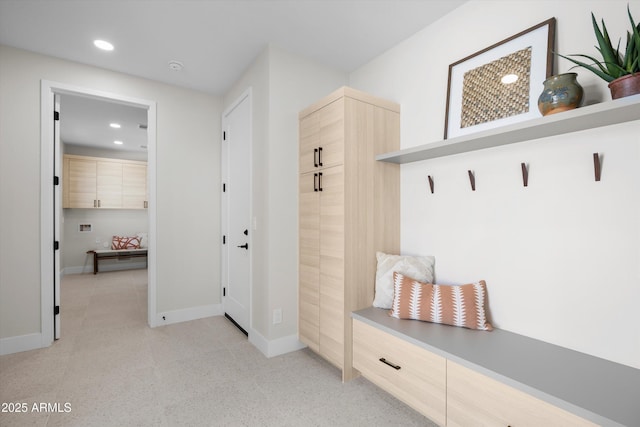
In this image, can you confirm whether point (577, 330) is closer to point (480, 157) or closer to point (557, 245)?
point (557, 245)

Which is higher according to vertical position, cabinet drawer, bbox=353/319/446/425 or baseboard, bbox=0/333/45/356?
cabinet drawer, bbox=353/319/446/425

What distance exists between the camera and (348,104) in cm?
216

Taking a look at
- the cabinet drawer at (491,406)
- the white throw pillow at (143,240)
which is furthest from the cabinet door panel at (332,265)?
the white throw pillow at (143,240)

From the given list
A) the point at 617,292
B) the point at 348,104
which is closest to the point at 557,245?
the point at 617,292

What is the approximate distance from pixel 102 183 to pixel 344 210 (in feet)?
21.1

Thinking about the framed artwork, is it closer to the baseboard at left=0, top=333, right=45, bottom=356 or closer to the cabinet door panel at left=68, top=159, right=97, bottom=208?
A: the baseboard at left=0, top=333, right=45, bottom=356

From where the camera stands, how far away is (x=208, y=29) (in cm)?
239

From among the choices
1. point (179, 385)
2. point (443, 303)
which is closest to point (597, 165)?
point (443, 303)

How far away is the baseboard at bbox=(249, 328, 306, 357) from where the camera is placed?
8.36 feet

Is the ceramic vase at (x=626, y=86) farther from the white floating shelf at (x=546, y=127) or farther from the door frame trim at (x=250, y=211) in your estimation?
the door frame trim at (x=250, y=211)

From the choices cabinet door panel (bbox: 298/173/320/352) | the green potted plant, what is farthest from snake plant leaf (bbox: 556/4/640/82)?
cabinet door panel (bbox: 298/173/320/352)

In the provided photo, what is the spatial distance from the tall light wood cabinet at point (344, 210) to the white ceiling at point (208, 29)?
2.00 feet

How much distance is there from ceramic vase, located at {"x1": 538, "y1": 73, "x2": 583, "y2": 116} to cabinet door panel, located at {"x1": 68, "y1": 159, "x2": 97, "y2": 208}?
7.58m

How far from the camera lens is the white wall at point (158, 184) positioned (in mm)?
2635
